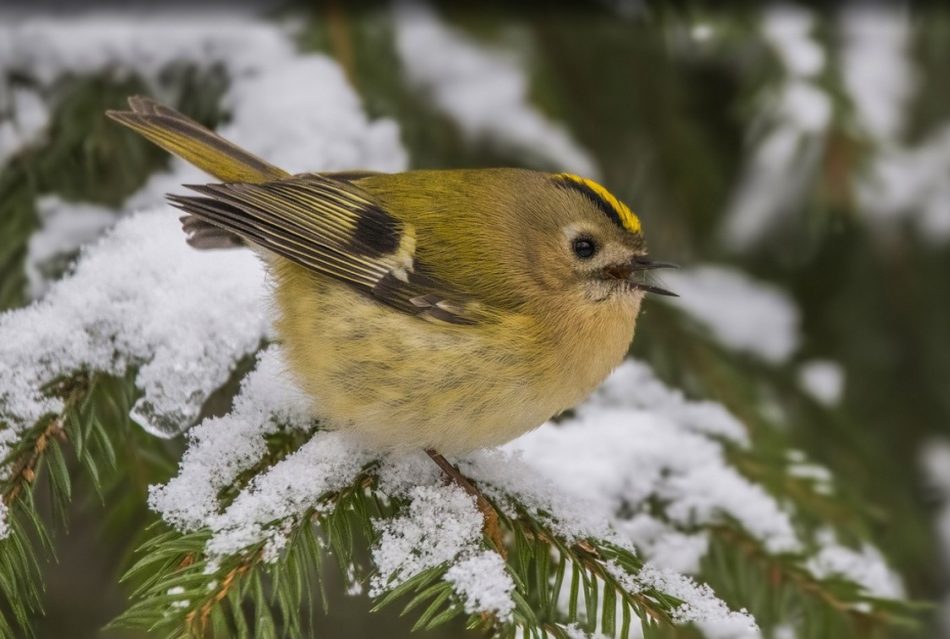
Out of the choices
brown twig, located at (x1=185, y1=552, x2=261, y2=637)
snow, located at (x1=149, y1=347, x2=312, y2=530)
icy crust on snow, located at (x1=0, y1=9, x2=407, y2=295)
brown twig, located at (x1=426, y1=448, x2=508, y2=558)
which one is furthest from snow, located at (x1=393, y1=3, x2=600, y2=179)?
brown twig, located at (x1=185, y1=552, x2=261, y2=637)

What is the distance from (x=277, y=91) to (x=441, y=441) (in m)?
0.99

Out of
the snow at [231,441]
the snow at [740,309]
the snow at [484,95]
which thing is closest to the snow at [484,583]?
the snow at [231,441]

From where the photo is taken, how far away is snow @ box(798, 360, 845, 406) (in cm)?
245

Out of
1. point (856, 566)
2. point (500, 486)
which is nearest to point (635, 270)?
point (500, 486)

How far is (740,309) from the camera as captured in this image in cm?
271

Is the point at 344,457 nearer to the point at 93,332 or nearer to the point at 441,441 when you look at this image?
the point at 441,441

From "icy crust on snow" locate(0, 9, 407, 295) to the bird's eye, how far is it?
1.90 feet

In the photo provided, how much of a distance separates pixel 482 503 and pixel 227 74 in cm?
123

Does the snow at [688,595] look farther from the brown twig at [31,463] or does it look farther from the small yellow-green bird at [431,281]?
the brown twig at [31,463]

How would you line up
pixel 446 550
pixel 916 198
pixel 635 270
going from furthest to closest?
pixel 916 198
pixel 635 270
pixel 446 550

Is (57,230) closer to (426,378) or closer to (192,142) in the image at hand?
(192,142)

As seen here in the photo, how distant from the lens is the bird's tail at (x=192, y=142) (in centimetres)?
193

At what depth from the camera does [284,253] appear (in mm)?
1828

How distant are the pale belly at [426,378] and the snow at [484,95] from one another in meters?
0.81
